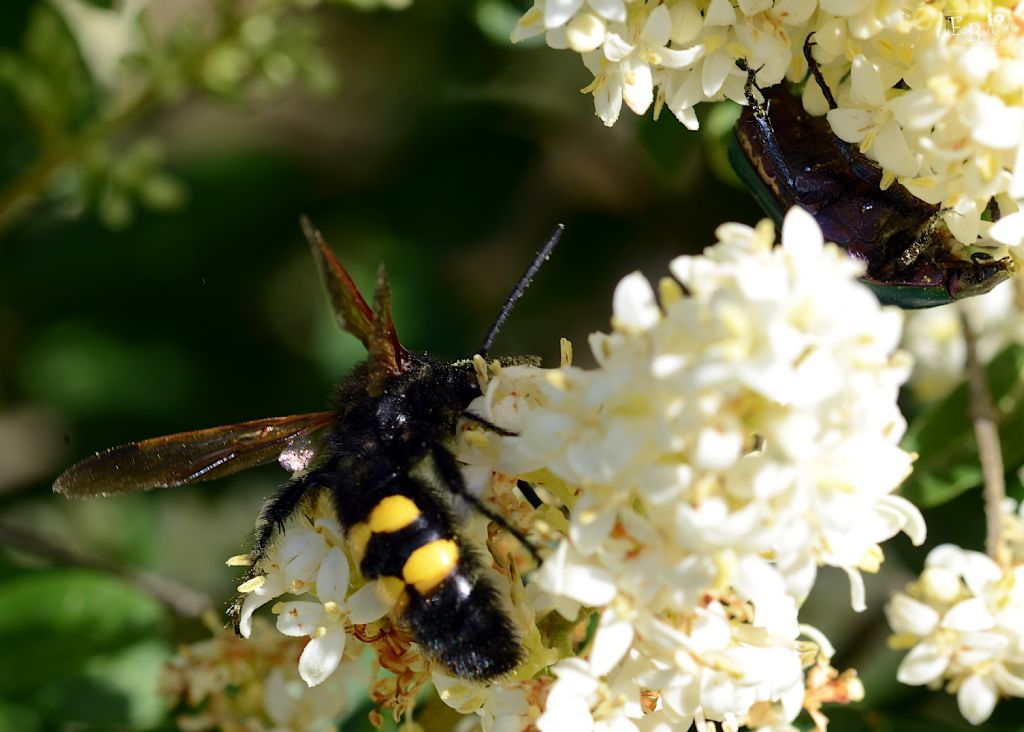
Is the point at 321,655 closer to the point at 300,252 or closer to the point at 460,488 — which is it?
the point at 460,488

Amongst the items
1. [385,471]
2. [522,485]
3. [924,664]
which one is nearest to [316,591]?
[385,471]

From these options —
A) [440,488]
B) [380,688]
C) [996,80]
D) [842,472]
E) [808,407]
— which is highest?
[996,80]

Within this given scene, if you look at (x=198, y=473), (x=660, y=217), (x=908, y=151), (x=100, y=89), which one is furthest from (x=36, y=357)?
(x=908, y=151)

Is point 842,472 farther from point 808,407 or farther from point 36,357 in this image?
point 36,357

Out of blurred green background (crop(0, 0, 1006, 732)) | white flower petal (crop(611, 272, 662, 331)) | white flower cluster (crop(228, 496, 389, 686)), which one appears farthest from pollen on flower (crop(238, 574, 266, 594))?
blurred green background (crop(0, 0, 1006, 732))

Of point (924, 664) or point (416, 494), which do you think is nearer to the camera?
point (416, 494)

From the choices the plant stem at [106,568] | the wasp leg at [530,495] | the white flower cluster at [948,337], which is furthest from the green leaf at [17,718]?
the white flower cluster at [948,337]
